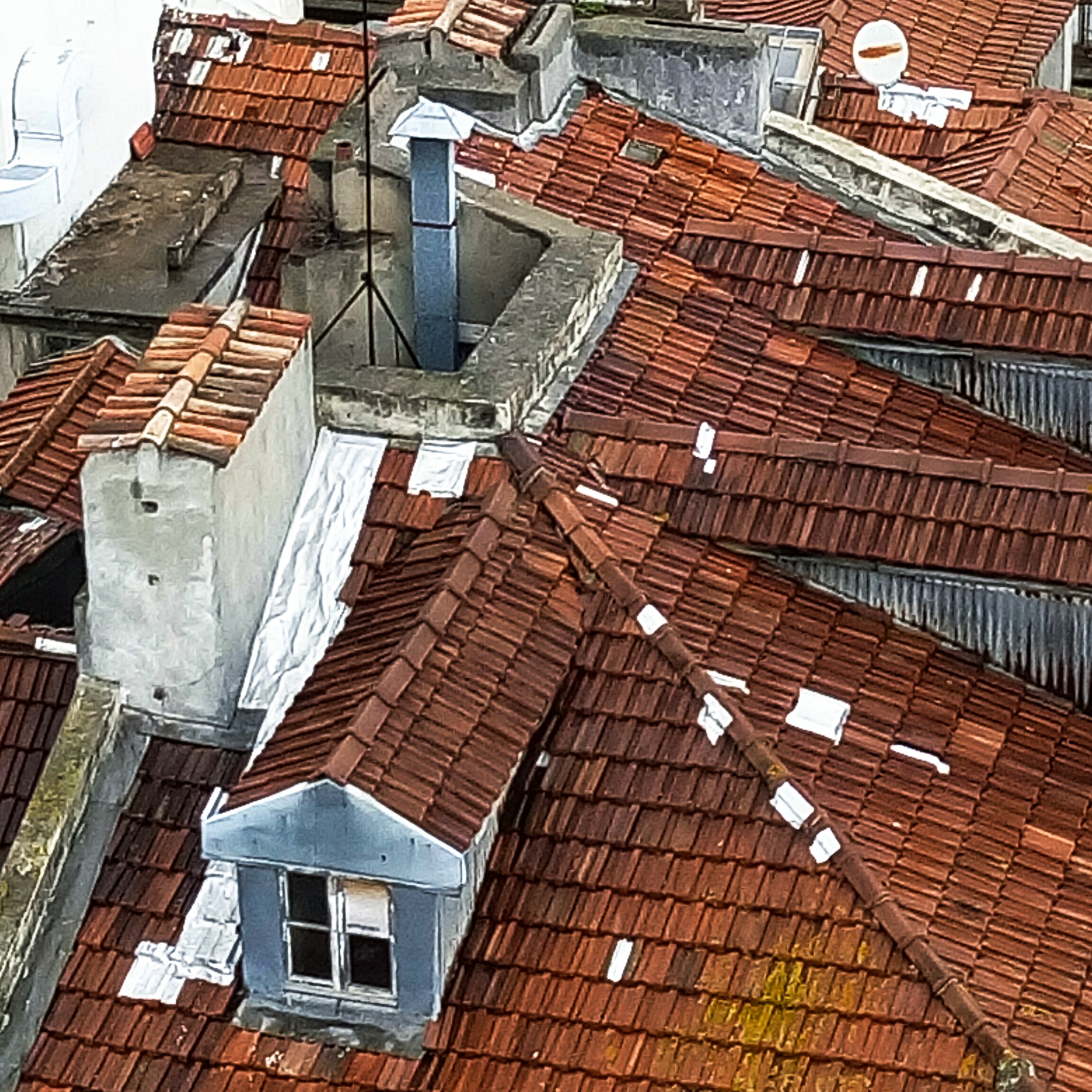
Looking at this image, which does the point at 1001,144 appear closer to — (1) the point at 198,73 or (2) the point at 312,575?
(1) the point at 198,73

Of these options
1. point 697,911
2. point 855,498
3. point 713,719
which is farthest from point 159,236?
point 697,911

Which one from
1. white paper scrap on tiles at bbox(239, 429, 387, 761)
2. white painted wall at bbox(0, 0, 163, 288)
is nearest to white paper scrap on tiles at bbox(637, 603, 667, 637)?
white paper scrap on tiles at bbox(239, 429, 387, 761)

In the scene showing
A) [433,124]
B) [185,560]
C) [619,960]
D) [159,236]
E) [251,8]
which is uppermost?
[433,124]

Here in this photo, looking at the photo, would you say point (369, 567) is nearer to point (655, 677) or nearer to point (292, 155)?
point (655, 677)

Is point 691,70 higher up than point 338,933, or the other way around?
point 691,70

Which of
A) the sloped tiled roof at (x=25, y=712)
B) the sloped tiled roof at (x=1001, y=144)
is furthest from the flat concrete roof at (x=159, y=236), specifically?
the sloped tiled roof at (x=1001, y=144)
